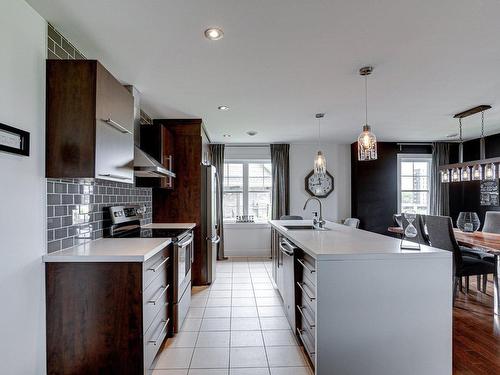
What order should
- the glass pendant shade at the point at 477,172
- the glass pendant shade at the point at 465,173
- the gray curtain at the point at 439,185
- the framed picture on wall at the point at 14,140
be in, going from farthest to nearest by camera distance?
1. the gray curtain at the point at 439,185
2. the glass pendant shade at the point at 465,173
3. the glass pendant shade at the point at 477,172
4. the framed picture on wall at the point at 14,140

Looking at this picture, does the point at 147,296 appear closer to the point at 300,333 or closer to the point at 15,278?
the point at 15,278

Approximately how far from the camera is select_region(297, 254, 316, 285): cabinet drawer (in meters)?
1.84

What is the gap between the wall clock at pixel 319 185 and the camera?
5984 millimetres

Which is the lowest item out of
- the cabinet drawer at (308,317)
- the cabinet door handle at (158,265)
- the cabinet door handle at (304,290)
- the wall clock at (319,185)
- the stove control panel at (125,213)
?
the cabinet drawer at (308,317)

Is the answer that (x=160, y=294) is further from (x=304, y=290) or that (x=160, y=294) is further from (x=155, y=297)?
(x=304, y=290)

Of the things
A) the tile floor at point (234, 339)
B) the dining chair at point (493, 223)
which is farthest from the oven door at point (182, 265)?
the dining chair at point (493, 223)

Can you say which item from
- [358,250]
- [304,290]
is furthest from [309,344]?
[358,250]

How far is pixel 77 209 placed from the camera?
2129mm

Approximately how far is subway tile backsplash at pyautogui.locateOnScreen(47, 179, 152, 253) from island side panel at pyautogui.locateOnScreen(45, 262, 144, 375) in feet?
0.91

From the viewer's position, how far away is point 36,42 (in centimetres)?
170

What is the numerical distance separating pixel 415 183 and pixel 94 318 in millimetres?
6240

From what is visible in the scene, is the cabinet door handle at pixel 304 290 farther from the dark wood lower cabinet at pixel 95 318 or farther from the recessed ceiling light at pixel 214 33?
the recessed ceiling light at pixel 214 33

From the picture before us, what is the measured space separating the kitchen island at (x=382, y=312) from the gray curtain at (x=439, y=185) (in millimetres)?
4736

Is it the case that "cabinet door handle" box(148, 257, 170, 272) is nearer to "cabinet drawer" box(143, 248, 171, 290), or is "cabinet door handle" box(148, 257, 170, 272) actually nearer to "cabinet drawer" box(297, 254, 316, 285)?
"cabinet drawer" box(143, 248, 171, 290)
